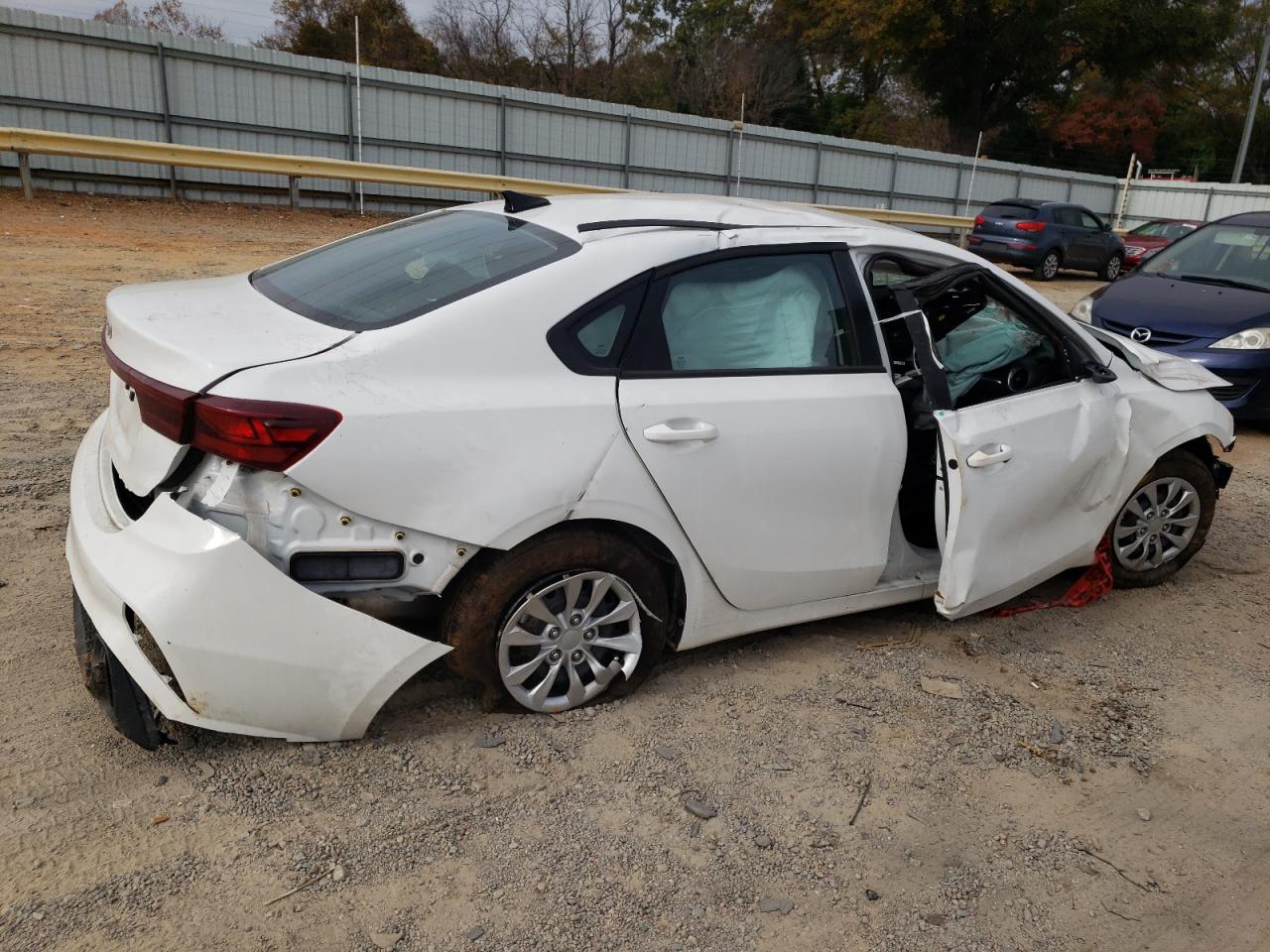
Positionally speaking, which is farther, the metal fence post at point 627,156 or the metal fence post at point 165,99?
the metal fence post at point 627,156

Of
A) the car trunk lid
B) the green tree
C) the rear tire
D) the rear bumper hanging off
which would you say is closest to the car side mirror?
the rear bumper hanging off

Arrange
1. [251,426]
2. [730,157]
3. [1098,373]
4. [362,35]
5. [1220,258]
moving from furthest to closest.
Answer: [362,35] → [730,157] → [1220,258] → [1098,373] → [251,426]

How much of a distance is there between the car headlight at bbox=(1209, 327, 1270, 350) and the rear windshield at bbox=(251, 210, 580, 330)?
6.11m

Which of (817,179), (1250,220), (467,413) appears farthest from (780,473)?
(817,179)

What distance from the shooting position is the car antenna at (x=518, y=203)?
3754 mm

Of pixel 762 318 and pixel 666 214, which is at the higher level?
pixel 666 214

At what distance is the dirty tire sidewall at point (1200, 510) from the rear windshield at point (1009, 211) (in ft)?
52.4

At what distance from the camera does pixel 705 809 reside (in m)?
2.96

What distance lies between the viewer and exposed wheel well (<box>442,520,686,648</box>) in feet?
9.81

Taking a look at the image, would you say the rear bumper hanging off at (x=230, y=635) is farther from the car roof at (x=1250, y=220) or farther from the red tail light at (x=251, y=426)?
the car roof at (x=1250, y=220)

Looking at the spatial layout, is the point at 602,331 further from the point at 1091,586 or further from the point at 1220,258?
the point at 1220,258

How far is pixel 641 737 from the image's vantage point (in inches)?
128

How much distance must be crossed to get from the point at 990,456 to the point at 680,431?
4.10ft

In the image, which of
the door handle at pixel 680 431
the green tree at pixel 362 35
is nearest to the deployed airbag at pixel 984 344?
the door handle at pixel 680 431
